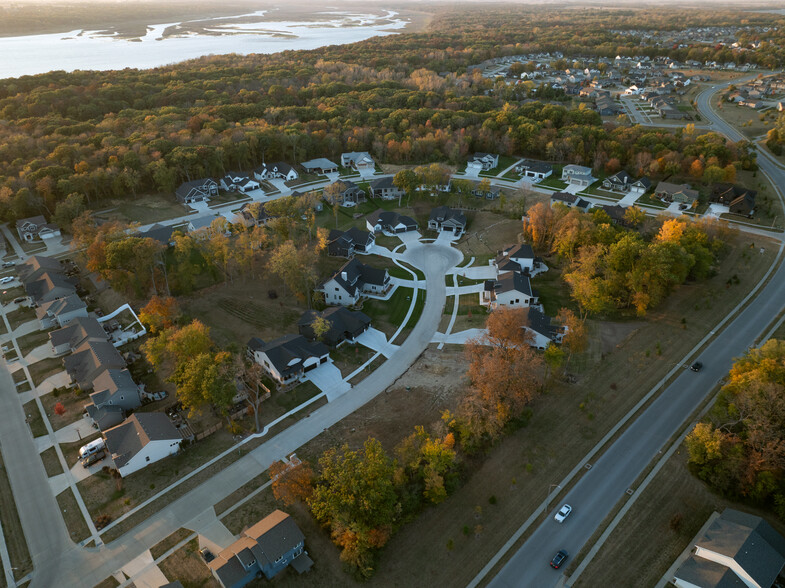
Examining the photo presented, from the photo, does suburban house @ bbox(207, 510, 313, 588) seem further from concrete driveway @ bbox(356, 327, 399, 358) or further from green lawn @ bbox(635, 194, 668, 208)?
green lawn @ bbox(635, 194, 668, 208)

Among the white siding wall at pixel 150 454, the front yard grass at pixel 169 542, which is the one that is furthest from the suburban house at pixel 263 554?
the white siding wall at pixel 150 454

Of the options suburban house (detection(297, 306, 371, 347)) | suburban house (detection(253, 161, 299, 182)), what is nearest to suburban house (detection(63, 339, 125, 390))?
suburban house (detection(297, 306, 371, 347))

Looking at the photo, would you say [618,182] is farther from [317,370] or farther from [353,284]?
[317,370]

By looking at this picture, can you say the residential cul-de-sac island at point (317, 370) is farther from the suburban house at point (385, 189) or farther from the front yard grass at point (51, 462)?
the suburban house at point (385, 189)

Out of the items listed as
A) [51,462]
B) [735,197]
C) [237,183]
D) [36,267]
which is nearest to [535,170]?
[735,197]

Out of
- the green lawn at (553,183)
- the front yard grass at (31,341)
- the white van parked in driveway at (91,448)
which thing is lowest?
the green lawn at (553,183)

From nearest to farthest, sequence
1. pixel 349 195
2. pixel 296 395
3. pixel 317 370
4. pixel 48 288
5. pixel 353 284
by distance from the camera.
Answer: pixel 296 395 < pixel 317 370 < pixel 48 288 < pixel 353 284 < pixel 349 195

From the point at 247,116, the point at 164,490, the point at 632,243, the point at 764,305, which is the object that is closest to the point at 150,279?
the point at 164,490
